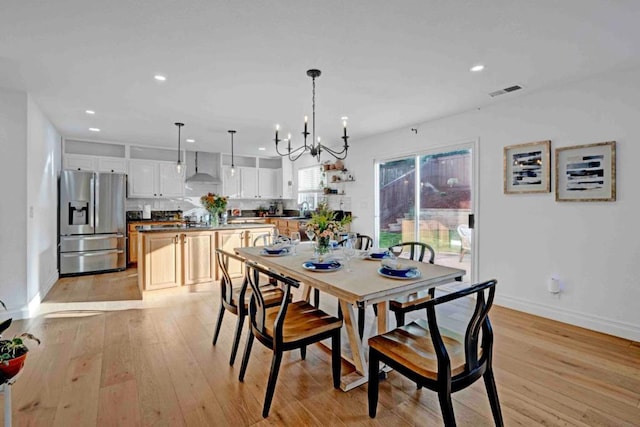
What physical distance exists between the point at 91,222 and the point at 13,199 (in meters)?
2.15

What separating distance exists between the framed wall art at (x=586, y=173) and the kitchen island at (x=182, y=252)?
391 cm

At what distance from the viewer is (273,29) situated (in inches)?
86.1

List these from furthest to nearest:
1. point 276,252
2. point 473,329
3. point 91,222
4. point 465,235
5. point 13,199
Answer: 1. point 91,222
2. point 465,235
3. point 13,199
4. point 276,252
5. point 473,329

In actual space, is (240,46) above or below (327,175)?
above

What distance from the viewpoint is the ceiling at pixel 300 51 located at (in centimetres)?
199

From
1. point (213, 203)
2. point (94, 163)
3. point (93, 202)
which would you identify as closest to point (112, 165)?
point (94, 163)

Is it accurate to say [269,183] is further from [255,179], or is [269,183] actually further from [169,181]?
[169,181]

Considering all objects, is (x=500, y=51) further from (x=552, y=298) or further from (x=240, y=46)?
(x=552, y=298)

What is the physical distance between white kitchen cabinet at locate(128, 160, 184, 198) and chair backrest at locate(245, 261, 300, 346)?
527cm

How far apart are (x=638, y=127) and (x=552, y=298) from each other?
1.77m

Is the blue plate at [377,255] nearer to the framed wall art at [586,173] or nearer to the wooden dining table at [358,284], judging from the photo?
the wooden dining table at [358,284]

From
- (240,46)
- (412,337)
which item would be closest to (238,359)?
(412,337)

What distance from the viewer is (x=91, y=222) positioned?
5.47 metres

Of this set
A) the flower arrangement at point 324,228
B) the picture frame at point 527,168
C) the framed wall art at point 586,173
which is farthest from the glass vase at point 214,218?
the framed wall art at point 586,173
